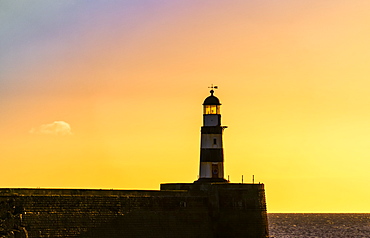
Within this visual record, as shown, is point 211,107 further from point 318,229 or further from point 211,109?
point 318,229

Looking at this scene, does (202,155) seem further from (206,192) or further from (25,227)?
(25,227)

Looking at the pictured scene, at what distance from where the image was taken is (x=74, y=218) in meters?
35.2

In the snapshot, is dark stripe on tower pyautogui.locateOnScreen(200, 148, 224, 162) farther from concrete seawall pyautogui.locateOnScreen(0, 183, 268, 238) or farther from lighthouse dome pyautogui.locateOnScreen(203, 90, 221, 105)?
lighthouse dome pyautogui.locateOnScreen(203, 90, 221, 105)

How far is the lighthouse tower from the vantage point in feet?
138

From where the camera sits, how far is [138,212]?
37188 mm

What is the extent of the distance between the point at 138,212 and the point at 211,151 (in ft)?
21.0

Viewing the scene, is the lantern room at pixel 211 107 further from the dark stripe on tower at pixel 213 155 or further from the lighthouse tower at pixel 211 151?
the dark stripe on tower at pixel 213 155

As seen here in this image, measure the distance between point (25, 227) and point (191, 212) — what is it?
26.5ft

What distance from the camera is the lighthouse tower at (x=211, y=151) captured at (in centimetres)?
4219

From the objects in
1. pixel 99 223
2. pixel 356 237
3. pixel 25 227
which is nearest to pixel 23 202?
pixel 25 227

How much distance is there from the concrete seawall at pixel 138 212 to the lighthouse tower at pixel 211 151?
1779 millimetres

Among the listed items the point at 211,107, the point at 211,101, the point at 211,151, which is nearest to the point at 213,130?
the point at 211,151

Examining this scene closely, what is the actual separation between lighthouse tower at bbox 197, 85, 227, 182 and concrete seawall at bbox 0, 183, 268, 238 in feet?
5.84

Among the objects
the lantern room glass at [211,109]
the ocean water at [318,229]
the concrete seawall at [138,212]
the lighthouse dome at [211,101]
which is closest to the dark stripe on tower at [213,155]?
the lantern room glass at [211,109]
